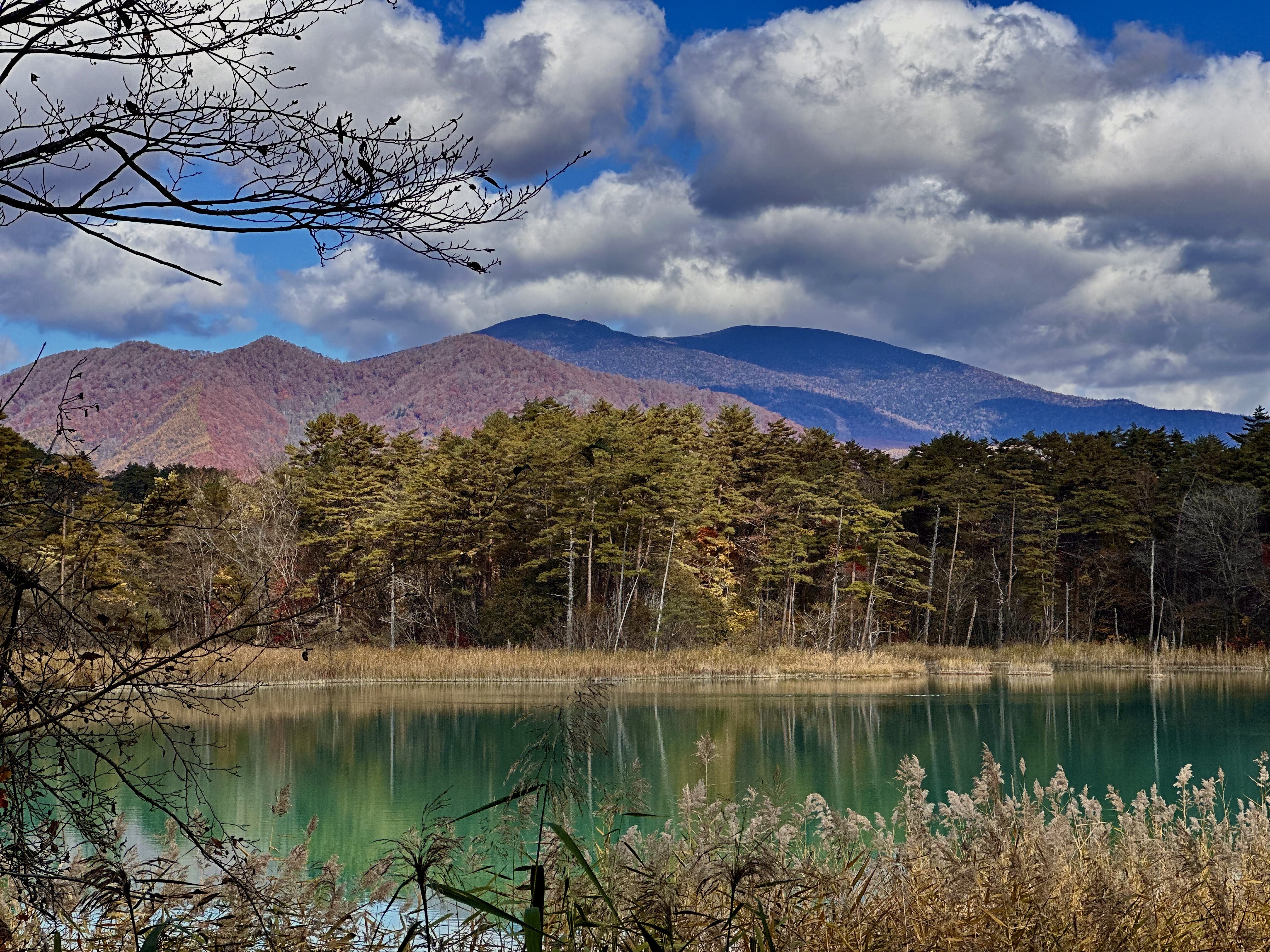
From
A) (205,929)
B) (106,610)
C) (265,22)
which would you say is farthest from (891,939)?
(106,610)

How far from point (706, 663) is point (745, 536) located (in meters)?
13.3

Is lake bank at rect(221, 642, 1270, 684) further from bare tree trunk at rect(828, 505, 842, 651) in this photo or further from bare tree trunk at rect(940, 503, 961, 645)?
bare tree trunk at rect(940, 503, 961, 645)

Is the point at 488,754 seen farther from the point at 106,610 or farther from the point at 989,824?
the point at 989,824

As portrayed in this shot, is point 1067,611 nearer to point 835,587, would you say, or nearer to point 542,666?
point 835,587

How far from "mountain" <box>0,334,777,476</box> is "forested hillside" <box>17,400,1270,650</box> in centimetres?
7439

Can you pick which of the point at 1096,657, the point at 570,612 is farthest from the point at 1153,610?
the point at 570,612

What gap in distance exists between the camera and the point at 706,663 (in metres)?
29.8

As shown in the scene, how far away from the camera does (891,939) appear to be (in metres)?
3.31

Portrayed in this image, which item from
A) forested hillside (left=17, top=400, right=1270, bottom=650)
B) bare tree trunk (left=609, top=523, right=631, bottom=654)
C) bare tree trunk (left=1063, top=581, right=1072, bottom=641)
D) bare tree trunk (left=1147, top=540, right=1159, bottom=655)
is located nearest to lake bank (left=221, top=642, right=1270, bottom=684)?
bare tree trunk (left=1147, top=540, right=1159, bottom=655)

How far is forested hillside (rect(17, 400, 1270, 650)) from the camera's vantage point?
34.9m

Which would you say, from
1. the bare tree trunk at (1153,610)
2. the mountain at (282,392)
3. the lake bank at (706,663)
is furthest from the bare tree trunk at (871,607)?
the mountain at (282,392)

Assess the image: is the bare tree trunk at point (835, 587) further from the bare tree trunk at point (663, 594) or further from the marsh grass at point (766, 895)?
the marsh grass at point (766, 895)

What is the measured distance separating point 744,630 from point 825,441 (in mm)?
9746

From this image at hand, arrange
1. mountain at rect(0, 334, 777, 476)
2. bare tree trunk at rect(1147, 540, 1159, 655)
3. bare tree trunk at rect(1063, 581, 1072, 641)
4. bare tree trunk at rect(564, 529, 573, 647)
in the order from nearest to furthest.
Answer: bare tree trunk at rect(564, 529, 573, 647) < bare tree trunk at rect(1147, 540, 1159, 655) < bare tree trunk at rect(1063, 581, 1072, 641) < mountain at rect(0, 334, 777, 476)
